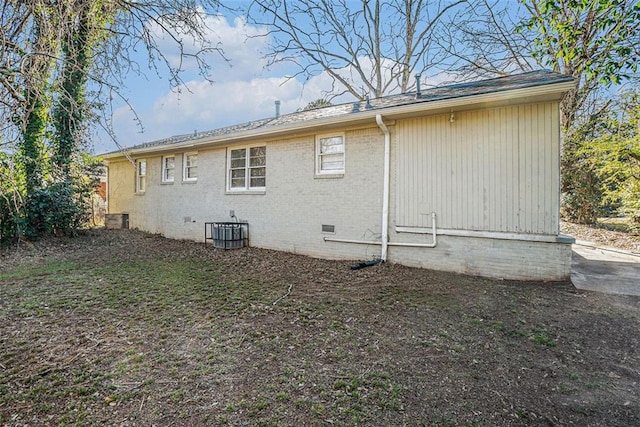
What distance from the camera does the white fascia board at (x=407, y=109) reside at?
16.8 feet

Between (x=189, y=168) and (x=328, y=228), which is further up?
(x=189, y=168)

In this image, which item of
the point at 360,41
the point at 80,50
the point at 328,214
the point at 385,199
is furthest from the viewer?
the point at 360,41

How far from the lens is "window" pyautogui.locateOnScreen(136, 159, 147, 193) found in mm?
13016

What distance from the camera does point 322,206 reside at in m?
7.80

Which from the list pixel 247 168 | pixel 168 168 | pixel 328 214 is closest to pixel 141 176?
pixel 168 168

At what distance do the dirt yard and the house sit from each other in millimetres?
806

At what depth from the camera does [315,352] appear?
3.23 metres

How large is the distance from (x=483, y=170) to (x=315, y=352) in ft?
15.1

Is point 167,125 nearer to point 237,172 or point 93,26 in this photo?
point 93,26

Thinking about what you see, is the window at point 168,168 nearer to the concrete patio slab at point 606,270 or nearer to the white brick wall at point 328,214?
the white brick wall at point 328,214

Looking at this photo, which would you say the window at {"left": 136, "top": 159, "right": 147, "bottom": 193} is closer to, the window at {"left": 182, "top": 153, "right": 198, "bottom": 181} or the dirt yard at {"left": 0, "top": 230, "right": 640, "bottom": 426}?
the window at {"left": 182, "top": 153, "right": 198, "bottom": 181}

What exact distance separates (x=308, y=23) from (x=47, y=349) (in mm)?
17065

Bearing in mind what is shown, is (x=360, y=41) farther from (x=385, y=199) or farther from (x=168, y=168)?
(x=385, y=199)

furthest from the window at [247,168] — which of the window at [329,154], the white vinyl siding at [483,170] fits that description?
the white vinyl siding at [483,170]
